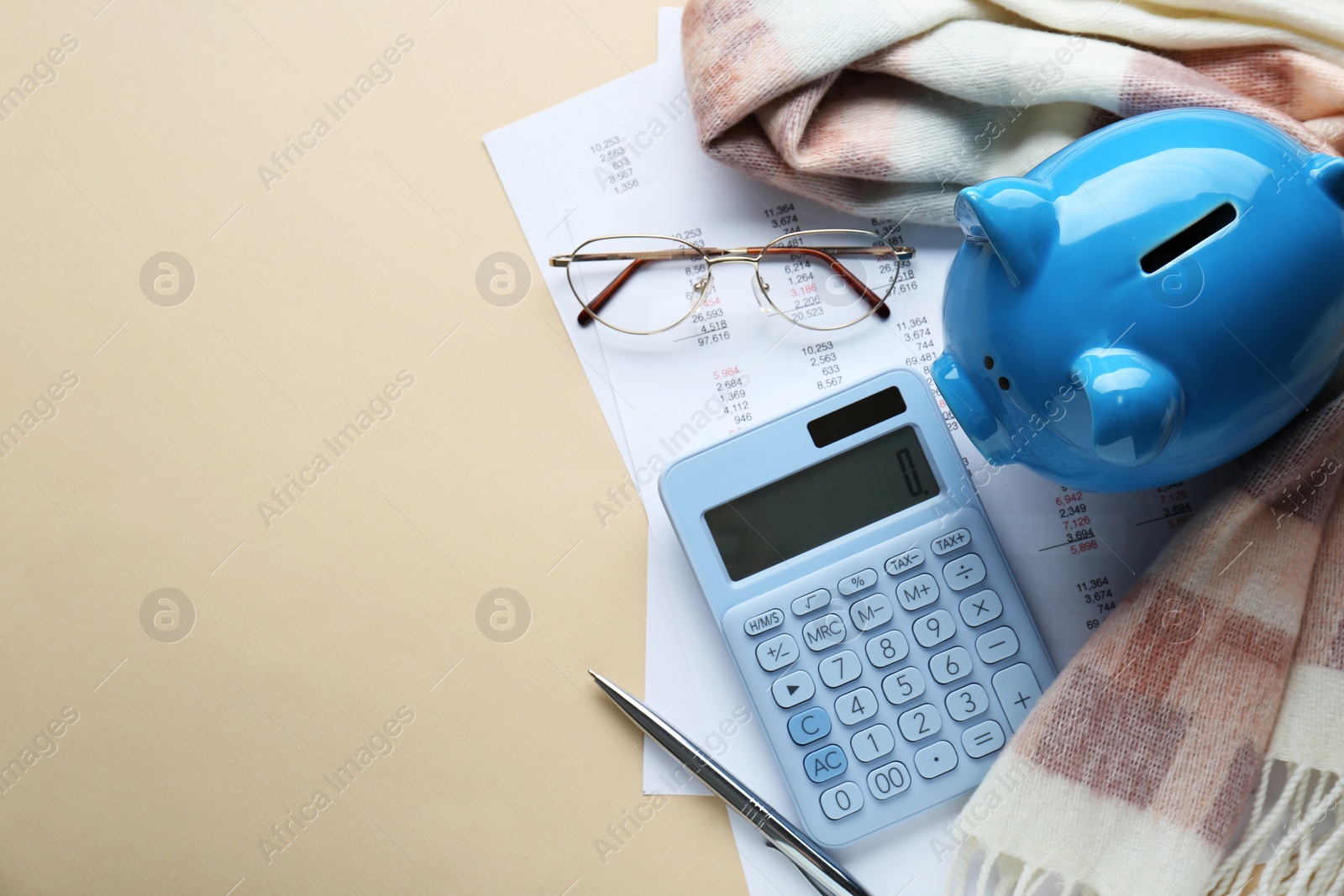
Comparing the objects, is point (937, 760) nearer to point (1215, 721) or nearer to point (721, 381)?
point (1215, 721)

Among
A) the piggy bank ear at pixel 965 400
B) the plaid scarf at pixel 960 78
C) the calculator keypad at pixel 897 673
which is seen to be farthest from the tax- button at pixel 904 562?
the plaid scarf at pixel 960 78

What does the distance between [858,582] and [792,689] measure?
8cm

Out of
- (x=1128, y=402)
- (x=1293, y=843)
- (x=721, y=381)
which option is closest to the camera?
(x=1128, y=402)

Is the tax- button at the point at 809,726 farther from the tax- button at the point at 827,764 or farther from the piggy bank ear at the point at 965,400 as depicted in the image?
the piggy bank ear at the point at 965,400

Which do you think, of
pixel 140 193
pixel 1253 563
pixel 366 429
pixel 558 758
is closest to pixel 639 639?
pixel 558 758

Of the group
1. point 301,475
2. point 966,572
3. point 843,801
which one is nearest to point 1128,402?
point 966,572

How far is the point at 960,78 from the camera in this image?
0.54 m

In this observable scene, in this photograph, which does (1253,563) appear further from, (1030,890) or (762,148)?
(762,148)

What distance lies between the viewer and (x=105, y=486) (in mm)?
630

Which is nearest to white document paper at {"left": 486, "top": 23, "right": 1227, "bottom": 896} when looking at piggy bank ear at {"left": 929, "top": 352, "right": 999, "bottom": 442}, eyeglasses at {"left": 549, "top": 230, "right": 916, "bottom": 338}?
eyeglasses at {"left": 549, "top": 230, "right": 916, "bottom": 338}

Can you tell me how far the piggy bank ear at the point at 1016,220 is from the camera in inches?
15.1

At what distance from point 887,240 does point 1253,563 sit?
0.97 ft

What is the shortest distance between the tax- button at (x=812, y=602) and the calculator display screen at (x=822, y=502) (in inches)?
1.1

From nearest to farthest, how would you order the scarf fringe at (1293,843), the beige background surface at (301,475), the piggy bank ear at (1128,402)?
1. the piggy bank ear at (1128,402)
2. the scarf fringe at (1293,843)
3. the beige background surface at (301,475)
